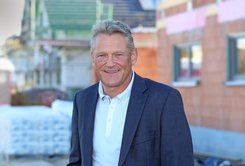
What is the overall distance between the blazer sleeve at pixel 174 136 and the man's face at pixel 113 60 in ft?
0.82

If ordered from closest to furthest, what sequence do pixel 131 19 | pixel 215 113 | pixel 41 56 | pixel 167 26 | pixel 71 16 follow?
1. pixel 215 113
2. pixel 167 26
3. pixel 131 19
4. pixel 71 16
5. pixel 41 56

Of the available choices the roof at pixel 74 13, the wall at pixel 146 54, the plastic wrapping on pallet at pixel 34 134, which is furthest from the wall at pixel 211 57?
the roof at pixel 74 13

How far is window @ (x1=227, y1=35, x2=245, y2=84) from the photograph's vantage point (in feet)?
37.0

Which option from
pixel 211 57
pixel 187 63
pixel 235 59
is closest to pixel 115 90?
pixel 235 59

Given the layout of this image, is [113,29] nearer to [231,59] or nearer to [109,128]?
[109,128]

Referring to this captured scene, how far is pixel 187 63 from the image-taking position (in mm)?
13711

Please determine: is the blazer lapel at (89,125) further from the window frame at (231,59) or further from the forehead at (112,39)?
the window frame at (231,59)

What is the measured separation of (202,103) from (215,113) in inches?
27.9

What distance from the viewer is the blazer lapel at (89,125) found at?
2845mm

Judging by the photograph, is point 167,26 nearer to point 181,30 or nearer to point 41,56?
point 181,30

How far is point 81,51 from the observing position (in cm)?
2664

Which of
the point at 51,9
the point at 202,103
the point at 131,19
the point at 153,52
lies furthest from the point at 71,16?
the point at 202,103

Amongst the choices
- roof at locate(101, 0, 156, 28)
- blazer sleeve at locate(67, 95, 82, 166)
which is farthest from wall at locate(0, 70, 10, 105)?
blazer sleeve at locate(67, 95, 82, 166)

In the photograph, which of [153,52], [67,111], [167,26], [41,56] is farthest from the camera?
[41,56]
